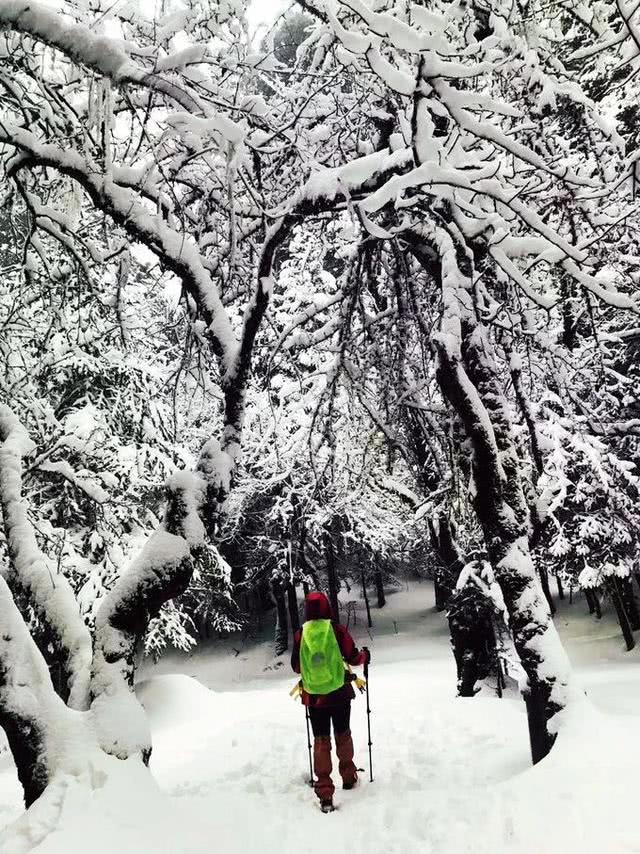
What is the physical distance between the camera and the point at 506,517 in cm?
454

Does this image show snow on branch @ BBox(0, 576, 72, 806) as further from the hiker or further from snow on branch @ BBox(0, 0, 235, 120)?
snow on branch @ BBox(0, 0, 235, 120)

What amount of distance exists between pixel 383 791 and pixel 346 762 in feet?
1.22

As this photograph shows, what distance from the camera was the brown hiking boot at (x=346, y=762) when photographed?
512 cm

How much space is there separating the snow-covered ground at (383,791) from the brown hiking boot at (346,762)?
0.10 m

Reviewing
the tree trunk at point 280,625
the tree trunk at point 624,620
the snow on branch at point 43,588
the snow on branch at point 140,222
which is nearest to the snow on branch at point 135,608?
the snow on branch at point 43,588

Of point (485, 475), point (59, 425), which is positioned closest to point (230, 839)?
point (485, 475)

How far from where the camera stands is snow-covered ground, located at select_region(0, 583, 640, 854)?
3119 millimetres

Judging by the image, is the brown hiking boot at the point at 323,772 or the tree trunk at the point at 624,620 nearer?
the brown hiking boot at the point at 323,772

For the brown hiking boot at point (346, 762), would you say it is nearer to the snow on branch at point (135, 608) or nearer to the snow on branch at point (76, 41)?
the snow on branch at point (135, 608)

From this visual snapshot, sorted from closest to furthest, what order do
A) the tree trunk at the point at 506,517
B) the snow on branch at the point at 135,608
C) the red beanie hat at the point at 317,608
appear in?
the snow on branch at the point at 135,608 → the tree trunk at the point at 506,517 → the red beanie hat at the point at 317,608

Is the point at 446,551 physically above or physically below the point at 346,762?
above

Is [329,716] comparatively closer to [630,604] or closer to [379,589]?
[630,604]

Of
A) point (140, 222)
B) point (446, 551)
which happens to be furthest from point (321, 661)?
point (446, 551)

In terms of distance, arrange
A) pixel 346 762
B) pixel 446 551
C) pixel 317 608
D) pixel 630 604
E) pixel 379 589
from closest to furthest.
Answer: pixel 346 762, pixel 317 608, pixel 446 551, pixel 630 604, pixel 379 589
